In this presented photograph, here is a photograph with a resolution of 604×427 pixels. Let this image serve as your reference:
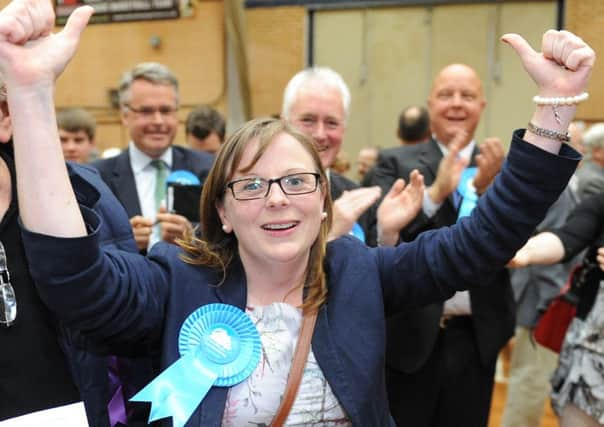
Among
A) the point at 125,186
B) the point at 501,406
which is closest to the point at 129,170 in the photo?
the point at 125,186

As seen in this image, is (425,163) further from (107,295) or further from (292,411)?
(107,295)

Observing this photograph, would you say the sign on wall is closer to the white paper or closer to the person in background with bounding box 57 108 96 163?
the person in background with bounding box 57 108 96 163

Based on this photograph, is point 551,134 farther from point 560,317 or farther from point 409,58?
point 409,58

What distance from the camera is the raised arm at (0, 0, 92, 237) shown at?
1060 mm

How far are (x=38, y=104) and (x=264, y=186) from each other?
0.50 metres

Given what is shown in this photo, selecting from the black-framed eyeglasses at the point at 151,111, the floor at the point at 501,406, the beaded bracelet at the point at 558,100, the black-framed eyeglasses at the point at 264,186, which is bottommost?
the floor at the point at 501,406

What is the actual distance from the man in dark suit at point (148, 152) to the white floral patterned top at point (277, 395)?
1378 millimetres

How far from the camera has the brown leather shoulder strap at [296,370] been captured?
4.32ft

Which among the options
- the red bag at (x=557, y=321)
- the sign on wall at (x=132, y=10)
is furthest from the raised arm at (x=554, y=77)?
the sign on wall at (x=132, y=10)

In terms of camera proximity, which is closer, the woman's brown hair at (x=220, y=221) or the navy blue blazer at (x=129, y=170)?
the woman's brown hair at (x=220, y=221)

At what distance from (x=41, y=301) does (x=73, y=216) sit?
0.26 m

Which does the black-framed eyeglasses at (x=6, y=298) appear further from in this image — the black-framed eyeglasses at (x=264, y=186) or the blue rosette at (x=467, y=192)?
the blue rosette at (x=467, y=192)

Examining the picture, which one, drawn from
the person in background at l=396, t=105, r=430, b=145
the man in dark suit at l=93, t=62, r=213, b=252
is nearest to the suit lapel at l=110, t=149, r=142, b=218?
the man in dark suit at l=93, t=62, r=213, b=252

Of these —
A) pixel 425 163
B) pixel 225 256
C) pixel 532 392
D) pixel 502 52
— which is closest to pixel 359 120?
pixel 502 52
